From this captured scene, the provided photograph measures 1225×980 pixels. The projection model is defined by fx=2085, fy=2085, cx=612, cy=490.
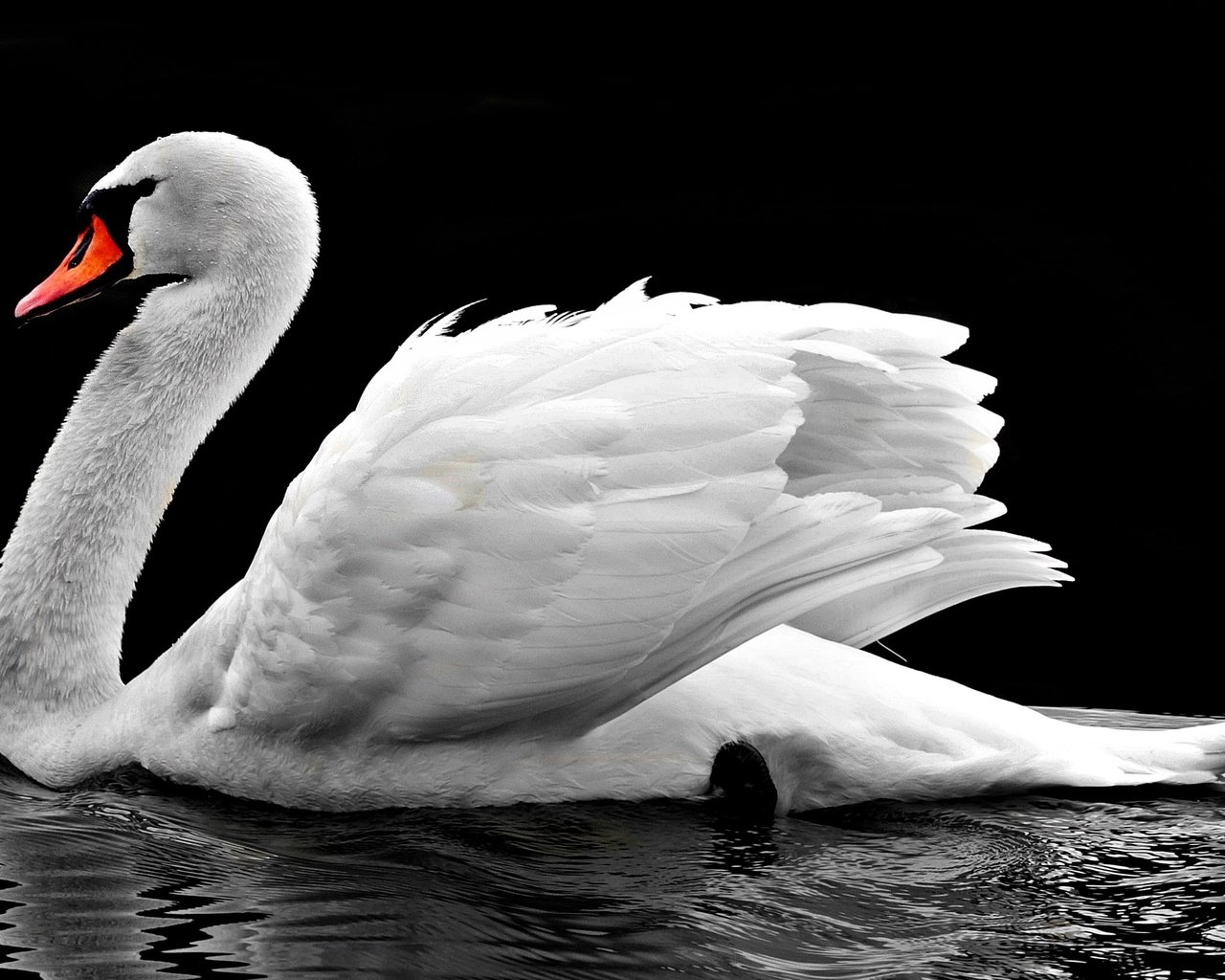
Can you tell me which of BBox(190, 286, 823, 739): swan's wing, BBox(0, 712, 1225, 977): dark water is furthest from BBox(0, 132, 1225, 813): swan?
BBox(0, 712, 1225, 977): dark water

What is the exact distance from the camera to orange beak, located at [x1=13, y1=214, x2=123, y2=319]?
6.57 metres

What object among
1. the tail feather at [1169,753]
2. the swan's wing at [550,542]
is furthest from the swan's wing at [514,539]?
the tail feather at [1169,753]

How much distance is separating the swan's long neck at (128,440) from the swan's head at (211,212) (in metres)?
0.03

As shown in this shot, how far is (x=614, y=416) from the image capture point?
548 cm

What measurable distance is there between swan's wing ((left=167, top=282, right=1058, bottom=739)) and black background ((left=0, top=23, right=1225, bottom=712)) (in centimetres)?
168

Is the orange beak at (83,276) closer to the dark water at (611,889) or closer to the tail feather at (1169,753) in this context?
the dark water at (611,889)

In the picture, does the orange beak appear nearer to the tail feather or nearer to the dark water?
the dark water

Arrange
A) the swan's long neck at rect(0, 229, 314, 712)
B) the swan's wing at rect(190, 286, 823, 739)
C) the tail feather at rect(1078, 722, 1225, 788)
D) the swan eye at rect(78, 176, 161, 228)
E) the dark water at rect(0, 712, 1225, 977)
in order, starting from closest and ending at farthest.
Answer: the dark water at rect(0, 712, 1225, 977) < the swan's wing at rect(190, 286, 823, 739) < the tail feather at rect(1078, 722, 1225, 788) < the swan's long neck at rect(0, 229, 314, 712) < the swan eye at rect(78, 176, 161, 228)

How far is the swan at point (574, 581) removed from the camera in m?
5.45

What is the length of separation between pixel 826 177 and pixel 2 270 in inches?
168

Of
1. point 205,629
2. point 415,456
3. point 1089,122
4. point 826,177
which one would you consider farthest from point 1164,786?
point 1089,122

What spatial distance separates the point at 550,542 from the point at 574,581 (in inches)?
4.8

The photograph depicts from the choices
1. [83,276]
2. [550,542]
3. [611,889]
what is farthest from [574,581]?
[83,276]

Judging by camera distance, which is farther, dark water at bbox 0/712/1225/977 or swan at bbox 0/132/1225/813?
swan at bbox 0/132/1225/813
